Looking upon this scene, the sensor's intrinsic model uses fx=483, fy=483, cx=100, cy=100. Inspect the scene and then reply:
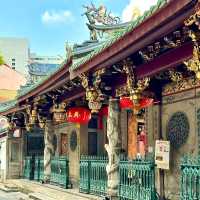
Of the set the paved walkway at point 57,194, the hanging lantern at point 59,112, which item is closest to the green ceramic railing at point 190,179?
the paved walkway at point 57,194

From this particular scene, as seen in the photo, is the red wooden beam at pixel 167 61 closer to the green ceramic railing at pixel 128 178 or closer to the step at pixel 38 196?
the green ceramic railing at pixel 128 178

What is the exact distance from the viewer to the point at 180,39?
7.83m

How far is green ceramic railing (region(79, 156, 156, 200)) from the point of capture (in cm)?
973

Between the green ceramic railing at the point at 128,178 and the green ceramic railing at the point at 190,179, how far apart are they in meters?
1.90

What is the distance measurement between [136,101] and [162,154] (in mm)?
1303

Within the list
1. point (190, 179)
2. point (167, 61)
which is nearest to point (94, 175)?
point (167, 61)

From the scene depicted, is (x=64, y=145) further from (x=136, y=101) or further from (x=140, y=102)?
(x=136, y=101)

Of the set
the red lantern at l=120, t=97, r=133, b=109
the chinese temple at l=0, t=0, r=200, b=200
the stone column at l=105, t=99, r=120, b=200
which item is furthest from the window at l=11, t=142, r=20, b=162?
the red lantern at l=120, t=97, r=133, b=109

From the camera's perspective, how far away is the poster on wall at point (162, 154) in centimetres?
1021

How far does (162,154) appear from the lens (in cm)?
1030

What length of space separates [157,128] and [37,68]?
19.2 m

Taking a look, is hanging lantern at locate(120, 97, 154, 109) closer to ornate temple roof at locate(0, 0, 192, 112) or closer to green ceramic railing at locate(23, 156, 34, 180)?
ornate temple roof at locate(0, 0, 192, 112)

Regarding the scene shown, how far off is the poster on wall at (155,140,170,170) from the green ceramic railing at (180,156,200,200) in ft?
7.93

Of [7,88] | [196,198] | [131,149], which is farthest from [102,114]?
[7,88]
